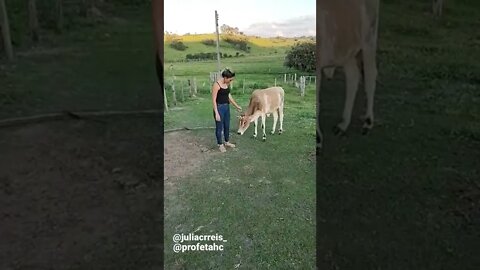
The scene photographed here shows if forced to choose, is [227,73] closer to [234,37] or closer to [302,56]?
[234,37]

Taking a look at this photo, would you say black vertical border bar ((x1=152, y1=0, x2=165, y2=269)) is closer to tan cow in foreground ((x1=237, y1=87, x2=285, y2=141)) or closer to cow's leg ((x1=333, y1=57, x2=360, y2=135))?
tan cow in foreground ((x1=237, y1=87, x2=285, y2=141))

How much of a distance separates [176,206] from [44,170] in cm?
57

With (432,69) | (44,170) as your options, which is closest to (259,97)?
Result: (432,69)

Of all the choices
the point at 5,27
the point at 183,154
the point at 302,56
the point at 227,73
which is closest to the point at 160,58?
the point at 227,73

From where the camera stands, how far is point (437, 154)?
203 cm

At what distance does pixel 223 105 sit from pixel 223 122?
63 mm

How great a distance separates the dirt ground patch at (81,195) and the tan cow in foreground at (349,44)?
2.25 feet

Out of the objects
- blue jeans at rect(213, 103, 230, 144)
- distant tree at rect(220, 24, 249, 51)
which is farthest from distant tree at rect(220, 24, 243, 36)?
blue jeans at rect(213, 103, 230, 144)

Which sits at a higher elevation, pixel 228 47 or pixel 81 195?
pixel 228 47

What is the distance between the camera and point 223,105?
191 centimetres

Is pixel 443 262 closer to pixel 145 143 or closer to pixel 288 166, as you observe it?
pixel 288 166

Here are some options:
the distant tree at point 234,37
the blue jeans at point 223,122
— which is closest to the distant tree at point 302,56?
the distant tree at point 234,37

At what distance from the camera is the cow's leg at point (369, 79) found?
78.2 inches

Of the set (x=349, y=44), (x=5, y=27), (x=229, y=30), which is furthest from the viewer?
(x=5, y=27)
